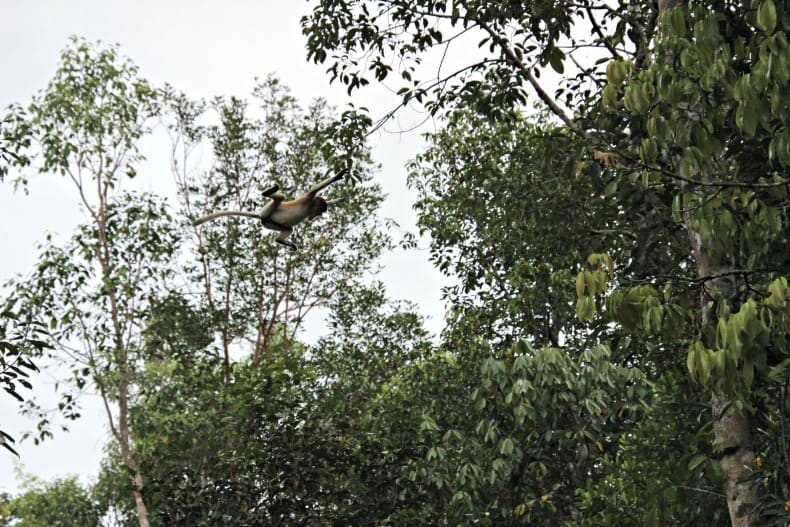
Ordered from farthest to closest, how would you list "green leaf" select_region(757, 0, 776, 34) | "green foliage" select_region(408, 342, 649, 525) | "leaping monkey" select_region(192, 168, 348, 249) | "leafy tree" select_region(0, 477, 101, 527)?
"leafy tree" select_region(0, 477, 101, 527) < "green foliage" select_region(408, 342, 649, 525) < "leaping monkey" select_region(192, 168, 348, 249) < "green leaf" select_region(757, 0, 776, 34)

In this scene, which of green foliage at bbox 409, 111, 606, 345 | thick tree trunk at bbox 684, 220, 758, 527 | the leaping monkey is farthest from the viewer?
green foliage at bbox 409, 111, 606, 345

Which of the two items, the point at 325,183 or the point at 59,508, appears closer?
the point at 325,183

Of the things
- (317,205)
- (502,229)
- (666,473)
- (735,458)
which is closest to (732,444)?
(735,458)

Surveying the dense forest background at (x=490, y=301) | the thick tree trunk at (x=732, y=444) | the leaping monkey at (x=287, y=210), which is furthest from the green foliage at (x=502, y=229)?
the leaping monkey at (x=287, y=210)

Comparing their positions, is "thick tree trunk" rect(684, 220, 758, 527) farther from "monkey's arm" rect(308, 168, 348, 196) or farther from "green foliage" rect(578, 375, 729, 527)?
"monkey's arm" rect(308, 168, 348, 196)

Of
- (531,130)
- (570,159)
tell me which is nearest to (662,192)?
(570,159)

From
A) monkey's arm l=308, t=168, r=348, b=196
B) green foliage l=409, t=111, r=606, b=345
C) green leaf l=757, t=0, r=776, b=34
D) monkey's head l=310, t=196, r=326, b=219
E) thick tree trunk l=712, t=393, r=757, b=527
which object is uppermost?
green foliage l=409, t=111, r=606, b=345

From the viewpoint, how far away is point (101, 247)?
1038cm

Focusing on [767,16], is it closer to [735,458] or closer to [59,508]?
[735,458]

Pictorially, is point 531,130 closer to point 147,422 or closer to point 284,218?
point 147,422

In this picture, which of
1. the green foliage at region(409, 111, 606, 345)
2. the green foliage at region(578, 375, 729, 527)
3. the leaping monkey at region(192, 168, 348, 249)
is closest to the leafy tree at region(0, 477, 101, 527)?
the green foliage at region(409, 111, 606, 345)

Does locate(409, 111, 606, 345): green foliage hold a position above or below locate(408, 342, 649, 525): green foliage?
above

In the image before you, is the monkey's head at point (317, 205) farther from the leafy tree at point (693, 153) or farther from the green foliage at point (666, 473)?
the green foliage at point (666, 473)

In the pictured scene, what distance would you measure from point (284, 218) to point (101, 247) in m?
7.91
